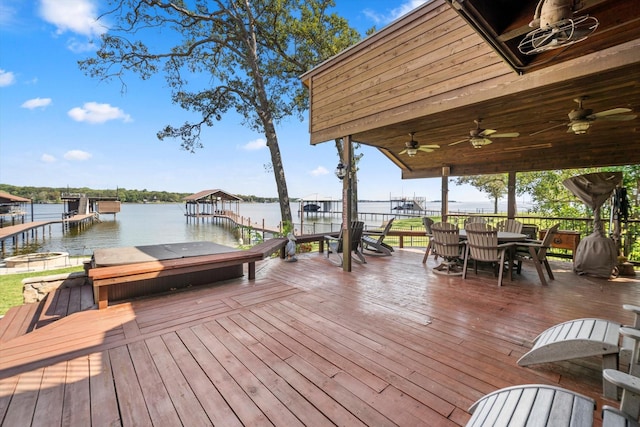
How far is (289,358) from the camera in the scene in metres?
2.30

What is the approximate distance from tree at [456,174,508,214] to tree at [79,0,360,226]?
1234 cm

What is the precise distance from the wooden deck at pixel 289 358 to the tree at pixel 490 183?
15064 mm

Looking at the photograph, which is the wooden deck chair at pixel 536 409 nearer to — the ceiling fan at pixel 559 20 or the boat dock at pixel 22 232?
the ceiling fan at pixel 559 20

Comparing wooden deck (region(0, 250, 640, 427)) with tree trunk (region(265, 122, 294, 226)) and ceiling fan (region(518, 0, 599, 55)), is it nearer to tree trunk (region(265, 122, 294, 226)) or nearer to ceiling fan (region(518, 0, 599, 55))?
ceiling fan (region(518, 0, 599, 55))

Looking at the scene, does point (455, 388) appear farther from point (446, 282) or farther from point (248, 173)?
point (248, 173)

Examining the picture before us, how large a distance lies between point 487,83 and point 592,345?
114 inches

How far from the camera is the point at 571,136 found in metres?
6.05

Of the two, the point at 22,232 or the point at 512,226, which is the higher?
the point at 512,226

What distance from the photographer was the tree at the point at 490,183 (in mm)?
17250

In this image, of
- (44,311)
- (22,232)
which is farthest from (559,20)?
(22,232)

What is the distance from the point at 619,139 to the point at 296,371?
8054mm

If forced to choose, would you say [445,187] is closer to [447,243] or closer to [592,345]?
[447,243]

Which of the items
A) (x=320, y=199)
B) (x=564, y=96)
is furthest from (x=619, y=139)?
(x=320, y=199)

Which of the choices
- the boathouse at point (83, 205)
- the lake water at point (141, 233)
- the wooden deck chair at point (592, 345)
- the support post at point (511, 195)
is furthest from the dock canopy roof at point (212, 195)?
the wooden deck chair at point (592, 345)
